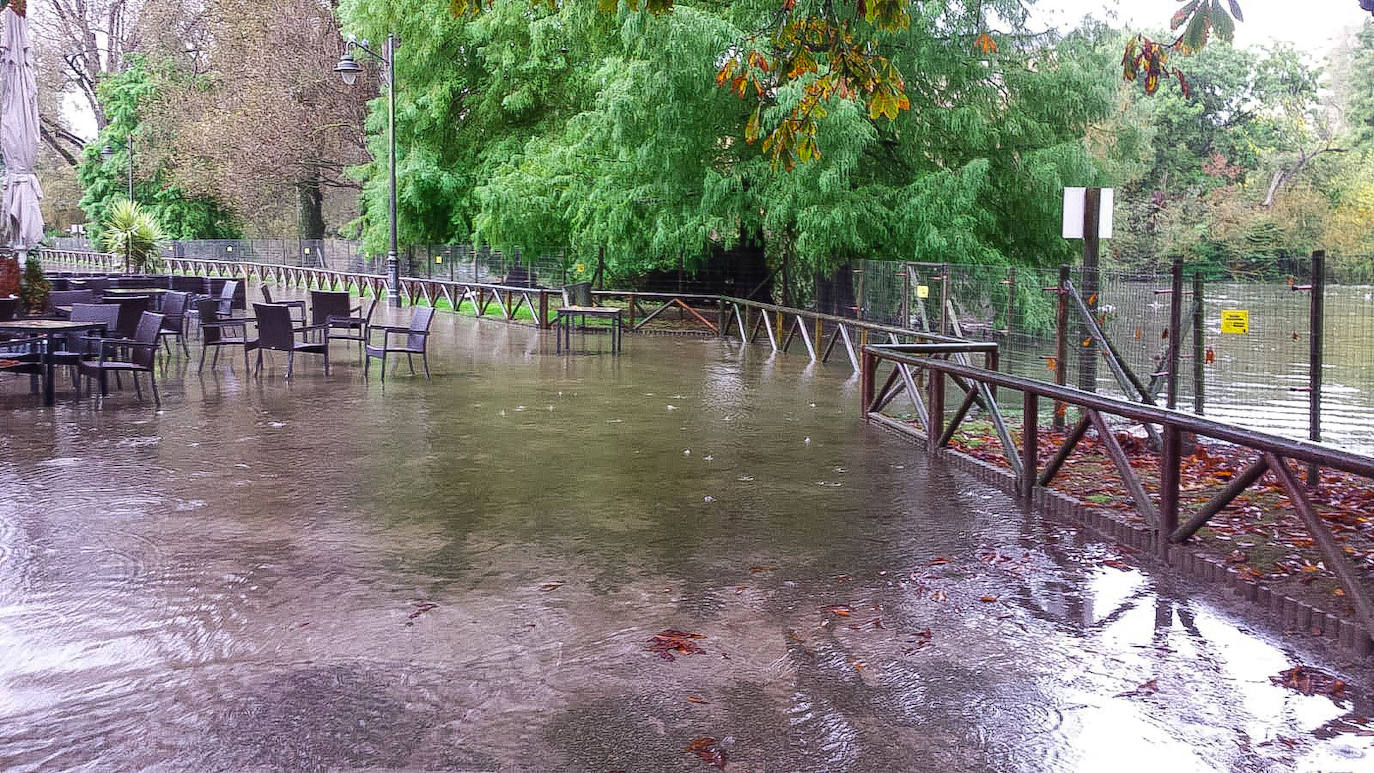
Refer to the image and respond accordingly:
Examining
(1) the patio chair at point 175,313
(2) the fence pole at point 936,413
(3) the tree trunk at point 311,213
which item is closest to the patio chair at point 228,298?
(1) the patio chair at point 175,313

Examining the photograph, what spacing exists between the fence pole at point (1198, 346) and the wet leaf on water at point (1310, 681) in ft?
19.1

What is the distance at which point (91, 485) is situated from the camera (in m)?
8.61

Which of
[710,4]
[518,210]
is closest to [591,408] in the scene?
[710,4]

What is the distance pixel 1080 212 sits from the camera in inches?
489

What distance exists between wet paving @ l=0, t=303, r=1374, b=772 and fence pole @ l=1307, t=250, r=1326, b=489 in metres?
2.62

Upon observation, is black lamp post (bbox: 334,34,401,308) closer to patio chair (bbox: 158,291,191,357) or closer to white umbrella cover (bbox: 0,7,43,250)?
patio chair (bbox: 158,291,191,357)

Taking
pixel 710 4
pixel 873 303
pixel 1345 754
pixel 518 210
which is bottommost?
pixel 1345 754

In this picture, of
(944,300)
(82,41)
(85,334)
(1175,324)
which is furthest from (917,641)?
(82,41)

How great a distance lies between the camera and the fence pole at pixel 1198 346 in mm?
10625

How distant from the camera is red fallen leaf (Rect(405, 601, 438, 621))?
5.80 m

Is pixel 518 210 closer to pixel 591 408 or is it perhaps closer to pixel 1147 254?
pixel 591 408

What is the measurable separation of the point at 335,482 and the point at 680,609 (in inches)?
156

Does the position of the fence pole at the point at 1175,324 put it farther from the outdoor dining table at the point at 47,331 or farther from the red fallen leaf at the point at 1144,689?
the outdoor dining table at the point at 47,331

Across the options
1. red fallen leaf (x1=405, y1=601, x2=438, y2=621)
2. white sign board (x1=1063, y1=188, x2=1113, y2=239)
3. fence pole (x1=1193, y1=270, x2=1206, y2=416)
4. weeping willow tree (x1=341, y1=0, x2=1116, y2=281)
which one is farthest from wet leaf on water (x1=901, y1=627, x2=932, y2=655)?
weeping willow tree (x1=341, y1=0, x2=1116, y2=281)
